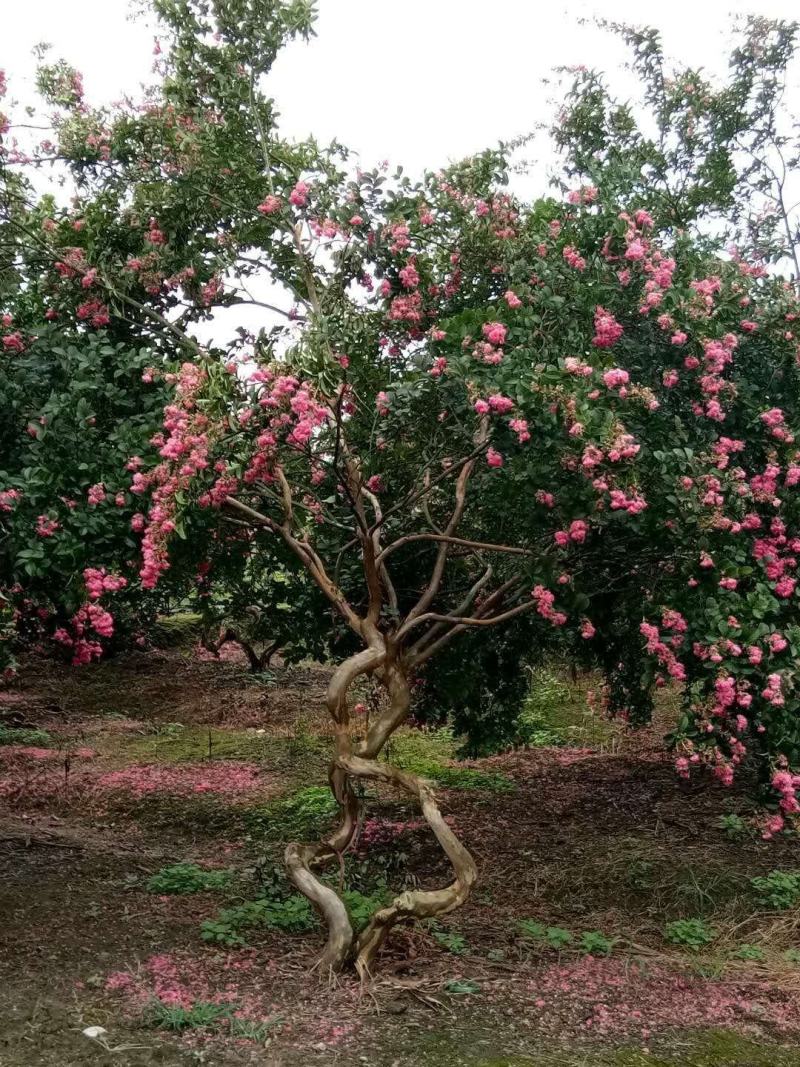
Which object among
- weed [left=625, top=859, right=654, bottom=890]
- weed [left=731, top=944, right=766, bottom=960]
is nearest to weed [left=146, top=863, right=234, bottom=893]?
weed [left=625, top=859, right=654, bottom=890]

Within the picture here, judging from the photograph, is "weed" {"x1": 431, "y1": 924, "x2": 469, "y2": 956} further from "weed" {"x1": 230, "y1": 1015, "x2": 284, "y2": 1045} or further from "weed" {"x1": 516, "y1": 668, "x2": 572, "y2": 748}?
"weed" {"x1": 516, "y1": 668, "x2": 572, "y2": 748}

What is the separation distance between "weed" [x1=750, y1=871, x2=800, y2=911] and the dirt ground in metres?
0.08

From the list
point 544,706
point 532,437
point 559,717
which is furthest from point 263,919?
point 544,706

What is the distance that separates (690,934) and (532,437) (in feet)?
11.7

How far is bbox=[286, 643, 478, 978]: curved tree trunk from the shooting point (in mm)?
5551

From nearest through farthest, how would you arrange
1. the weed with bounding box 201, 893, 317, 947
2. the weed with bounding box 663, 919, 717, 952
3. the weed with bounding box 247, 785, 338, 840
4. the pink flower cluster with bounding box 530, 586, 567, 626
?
the pink flower cluster with bounding box 530, 586, 567, 626
the weed with bounding box 201, 893, 317, 947
the weed with bounding box 663, 919, 717, 952
the weed with bounding box 247, 785, 338, 840

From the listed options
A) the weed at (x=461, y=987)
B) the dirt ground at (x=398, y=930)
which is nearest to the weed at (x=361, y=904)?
the dirt ground at (x=398, y=930)

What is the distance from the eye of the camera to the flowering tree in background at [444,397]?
5520mm

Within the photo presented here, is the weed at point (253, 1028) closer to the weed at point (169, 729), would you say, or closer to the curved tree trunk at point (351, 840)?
the curved tree trunk at point (351, 840)

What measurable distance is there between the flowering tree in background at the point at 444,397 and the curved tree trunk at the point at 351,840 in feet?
0.06

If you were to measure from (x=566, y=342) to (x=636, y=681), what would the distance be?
4.75 metres

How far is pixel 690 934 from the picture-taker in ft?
22.2

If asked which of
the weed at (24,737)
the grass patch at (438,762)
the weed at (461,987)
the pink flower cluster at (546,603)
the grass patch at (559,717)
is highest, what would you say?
the pink flower cluster at (546,603)

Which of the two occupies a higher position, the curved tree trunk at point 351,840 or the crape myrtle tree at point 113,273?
the crape myrtle tree at point 113,273
